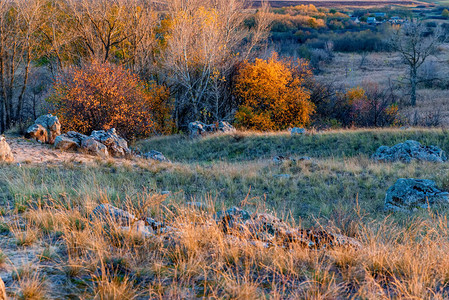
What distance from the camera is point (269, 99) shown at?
83.3 ft

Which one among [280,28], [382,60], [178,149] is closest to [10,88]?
[178,149]

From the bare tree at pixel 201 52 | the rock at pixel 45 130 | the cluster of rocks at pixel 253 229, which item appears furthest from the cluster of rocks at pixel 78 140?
the bare tree at pixel 201 52

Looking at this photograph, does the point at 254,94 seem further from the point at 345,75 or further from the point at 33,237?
the point at 345,75

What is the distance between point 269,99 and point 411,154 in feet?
43.5

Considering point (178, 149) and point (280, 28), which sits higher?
point (280, 28)

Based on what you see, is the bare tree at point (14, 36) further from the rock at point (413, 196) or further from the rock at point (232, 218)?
the rock at point (232, 218)

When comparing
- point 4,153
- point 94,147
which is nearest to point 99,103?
point 94,147

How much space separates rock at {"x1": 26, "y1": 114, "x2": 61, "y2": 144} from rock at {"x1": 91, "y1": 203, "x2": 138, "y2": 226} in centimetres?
986

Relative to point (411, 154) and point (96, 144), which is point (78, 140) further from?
point (411, 154)

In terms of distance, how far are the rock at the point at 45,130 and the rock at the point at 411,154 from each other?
39.7 ft

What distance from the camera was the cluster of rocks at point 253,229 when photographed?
385 centimetres

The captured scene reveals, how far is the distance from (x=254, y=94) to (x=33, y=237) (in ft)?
75.6

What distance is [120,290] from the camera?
264 centimetres

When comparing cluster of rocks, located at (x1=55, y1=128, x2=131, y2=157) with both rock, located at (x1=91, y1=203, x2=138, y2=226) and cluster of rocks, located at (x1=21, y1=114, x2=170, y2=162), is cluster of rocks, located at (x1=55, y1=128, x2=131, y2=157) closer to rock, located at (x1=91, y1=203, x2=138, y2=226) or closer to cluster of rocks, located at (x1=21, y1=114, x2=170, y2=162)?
cluster of rocks, located at (x1=21, y1=114, x2=170, y2=162)
